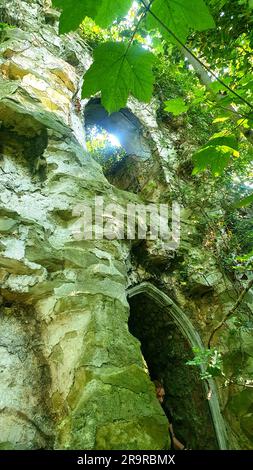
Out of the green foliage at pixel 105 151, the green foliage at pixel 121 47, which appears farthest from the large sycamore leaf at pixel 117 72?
the green foliage at pixel 105 151

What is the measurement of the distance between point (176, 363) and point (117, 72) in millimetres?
4581

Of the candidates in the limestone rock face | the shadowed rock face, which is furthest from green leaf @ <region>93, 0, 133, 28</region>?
the shadowed rock face

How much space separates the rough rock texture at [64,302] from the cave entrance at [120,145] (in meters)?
2.31

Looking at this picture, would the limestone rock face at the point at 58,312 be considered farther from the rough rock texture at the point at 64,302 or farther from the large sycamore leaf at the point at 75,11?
the large sycamore leaf at the point at 75,11

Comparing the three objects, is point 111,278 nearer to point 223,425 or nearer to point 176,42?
point 176,42

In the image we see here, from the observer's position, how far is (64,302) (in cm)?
252

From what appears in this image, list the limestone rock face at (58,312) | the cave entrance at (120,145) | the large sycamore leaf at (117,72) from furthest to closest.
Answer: the cave entrance at (120,145)
the limestone rock face at (58,312)
the large sycamore leaf at (117,72)

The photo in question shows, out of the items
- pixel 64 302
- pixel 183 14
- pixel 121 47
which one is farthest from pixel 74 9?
pixel 64 302

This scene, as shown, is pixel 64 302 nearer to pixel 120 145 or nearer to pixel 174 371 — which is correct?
pixel 174 371

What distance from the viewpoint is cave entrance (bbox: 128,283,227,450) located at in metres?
Answer: 4.35

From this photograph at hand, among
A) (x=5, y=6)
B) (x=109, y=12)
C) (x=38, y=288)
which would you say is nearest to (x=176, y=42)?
Answer: (x=109, y=12)

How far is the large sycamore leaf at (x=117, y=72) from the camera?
89 cm

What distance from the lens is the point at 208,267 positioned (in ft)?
17.4

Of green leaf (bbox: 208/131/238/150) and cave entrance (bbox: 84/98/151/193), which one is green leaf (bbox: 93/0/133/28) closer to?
green leaf (bbox: 208/131/238/150)
